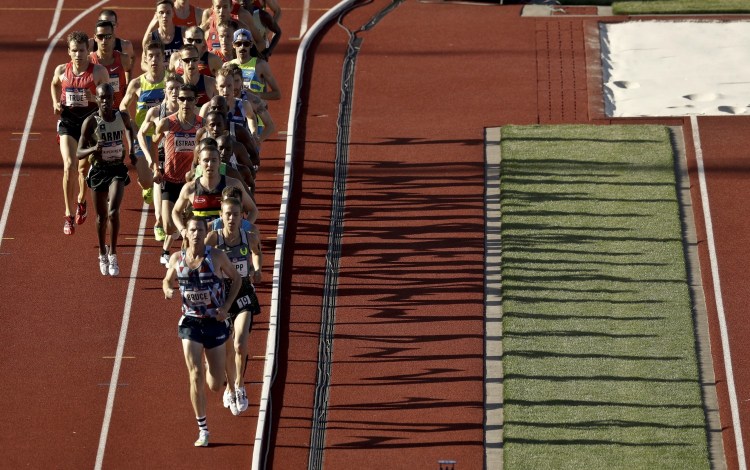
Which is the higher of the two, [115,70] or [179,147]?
[115,70]

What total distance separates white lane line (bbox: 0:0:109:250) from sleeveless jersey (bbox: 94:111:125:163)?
→ 2757 millimetres

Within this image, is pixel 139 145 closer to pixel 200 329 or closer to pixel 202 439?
pixel 202 439

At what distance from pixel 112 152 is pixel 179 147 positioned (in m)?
0.74

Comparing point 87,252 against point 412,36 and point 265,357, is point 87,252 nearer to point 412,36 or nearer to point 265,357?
point 265,357

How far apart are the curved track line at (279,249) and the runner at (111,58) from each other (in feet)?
8.20

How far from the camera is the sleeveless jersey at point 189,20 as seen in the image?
24000mm

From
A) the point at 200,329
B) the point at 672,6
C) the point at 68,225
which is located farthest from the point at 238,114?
the point at 672,6

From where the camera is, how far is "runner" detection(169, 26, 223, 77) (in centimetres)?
2198

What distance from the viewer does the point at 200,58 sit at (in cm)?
2230

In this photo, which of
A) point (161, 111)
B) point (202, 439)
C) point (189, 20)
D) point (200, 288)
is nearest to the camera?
point (200, 288)

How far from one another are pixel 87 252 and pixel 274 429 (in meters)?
4.25

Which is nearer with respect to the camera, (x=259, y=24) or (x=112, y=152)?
(x=112, y=152)

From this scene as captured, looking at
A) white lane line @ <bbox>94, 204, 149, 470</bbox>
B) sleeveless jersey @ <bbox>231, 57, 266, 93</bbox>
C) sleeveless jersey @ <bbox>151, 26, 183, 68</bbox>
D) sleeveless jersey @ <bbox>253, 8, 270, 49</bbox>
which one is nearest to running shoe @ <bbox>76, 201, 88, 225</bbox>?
white lane line @ <bbox>94, 204, 149, 470</bbox>

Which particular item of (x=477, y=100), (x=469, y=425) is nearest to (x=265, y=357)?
(x=469, y=425)
